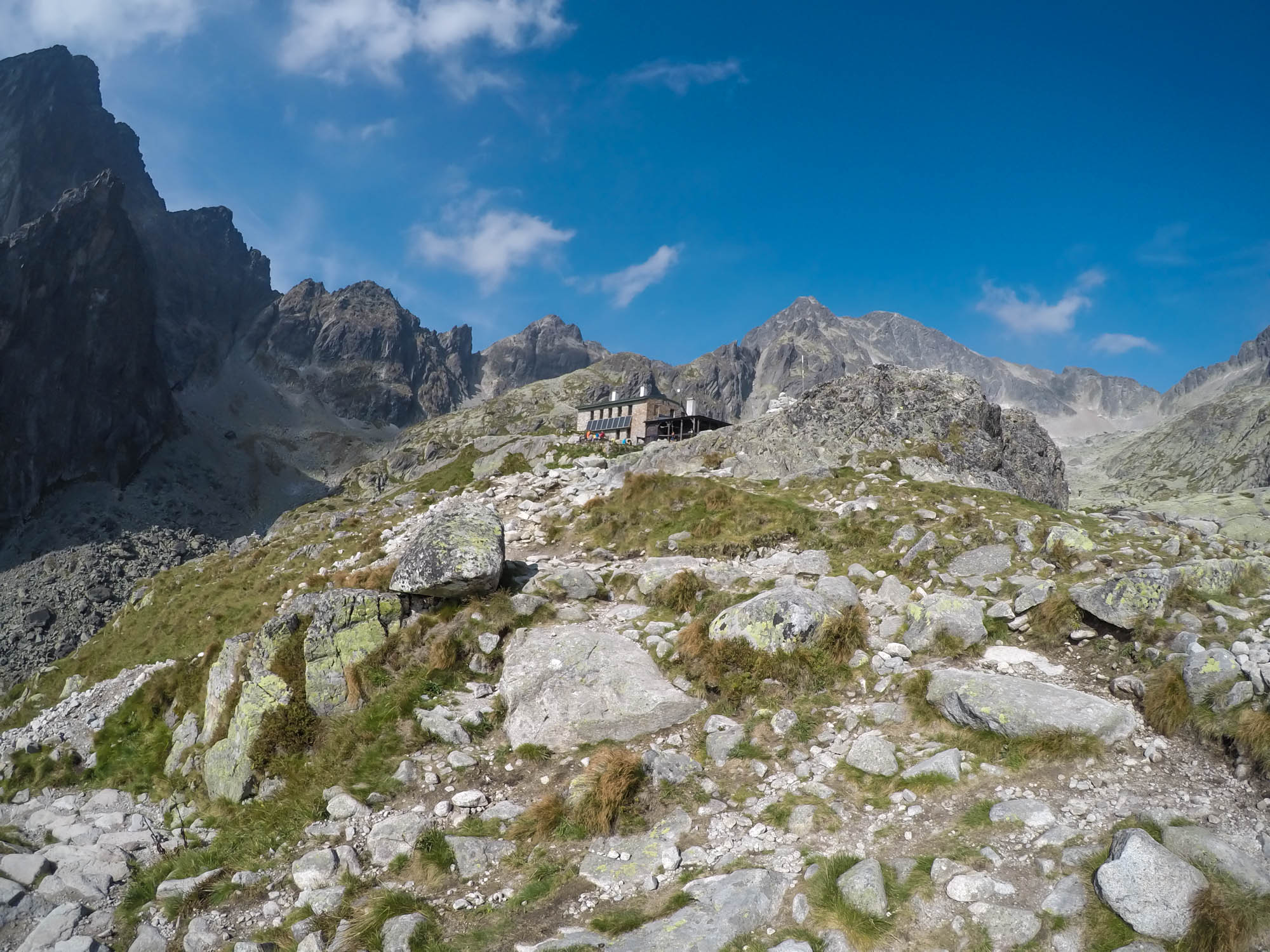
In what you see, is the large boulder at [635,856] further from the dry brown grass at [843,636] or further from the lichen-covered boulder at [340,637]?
the lichen-covered boulder at [340,637]

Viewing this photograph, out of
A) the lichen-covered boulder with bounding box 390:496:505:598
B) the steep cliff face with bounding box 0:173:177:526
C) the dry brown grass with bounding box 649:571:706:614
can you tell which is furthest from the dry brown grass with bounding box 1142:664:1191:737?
the steep cliff face with bounding box 0:173:177:526

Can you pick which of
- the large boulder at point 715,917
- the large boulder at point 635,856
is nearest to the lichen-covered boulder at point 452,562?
the large boulder at point 635,856

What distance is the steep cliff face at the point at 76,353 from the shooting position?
13250 cm

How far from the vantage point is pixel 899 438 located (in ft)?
118

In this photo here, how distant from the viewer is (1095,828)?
26.1 feet

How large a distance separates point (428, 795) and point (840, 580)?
35.9ft

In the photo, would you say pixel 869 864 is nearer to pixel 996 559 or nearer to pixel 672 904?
pixel 672 904

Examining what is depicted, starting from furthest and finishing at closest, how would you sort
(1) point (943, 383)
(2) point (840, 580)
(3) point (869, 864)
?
1. (1) point (943, 383)
2. (2) point (840, 580)
3. (3) point (869, 864)

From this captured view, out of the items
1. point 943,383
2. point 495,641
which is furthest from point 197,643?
point 943,383

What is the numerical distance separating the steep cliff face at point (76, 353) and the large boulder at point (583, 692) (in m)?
163

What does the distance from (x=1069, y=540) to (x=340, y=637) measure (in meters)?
19.2

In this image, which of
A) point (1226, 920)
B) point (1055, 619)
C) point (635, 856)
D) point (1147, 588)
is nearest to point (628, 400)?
point (1055, 619)

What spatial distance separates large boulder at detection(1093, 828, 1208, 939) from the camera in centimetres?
648

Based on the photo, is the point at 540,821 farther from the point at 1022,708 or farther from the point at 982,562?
the point at 982,562
